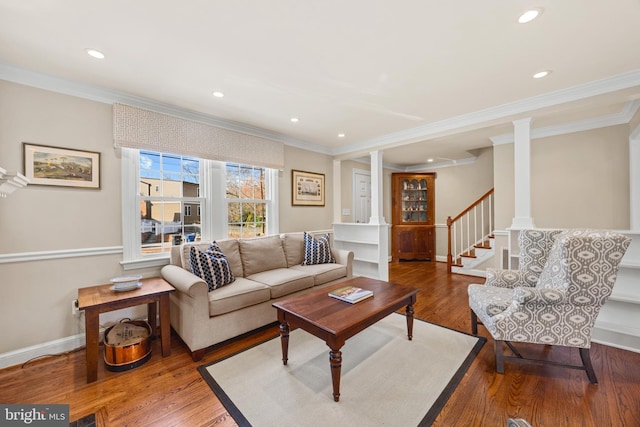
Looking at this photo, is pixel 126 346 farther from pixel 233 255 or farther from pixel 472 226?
pixel 472 226

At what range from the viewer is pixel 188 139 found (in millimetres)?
2941

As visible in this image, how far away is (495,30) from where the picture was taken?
1672 mm

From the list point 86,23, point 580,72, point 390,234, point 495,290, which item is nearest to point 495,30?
point 580,72

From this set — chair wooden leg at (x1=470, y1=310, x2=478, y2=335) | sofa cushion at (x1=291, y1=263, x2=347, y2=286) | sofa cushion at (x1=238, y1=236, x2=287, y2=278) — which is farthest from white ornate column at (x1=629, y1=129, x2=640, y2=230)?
sofa cushion at (x1=238, y1=236, x2=287, y2=278)

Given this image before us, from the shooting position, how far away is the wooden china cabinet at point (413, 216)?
6.00 metres

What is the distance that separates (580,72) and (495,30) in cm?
120

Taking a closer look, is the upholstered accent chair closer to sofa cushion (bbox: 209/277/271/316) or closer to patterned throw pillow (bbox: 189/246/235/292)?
sofa cushion (bbox: 209/277/271/316)

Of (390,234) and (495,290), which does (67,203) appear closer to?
(495,290)

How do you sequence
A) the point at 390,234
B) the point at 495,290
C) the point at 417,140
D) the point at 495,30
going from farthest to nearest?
1. the point at 390,234
2. the point at 417,140
3. the point at 495,290
4. the point at 495,30

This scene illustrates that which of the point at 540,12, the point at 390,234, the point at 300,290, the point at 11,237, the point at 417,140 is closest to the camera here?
the point at 540,12

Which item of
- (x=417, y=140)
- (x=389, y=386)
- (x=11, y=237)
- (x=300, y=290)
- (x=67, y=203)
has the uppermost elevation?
(x=417, y=140)

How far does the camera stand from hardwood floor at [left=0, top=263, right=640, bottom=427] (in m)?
1.53

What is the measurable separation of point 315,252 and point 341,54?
2.38 meters

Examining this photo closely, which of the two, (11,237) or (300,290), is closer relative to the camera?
(11,237)
